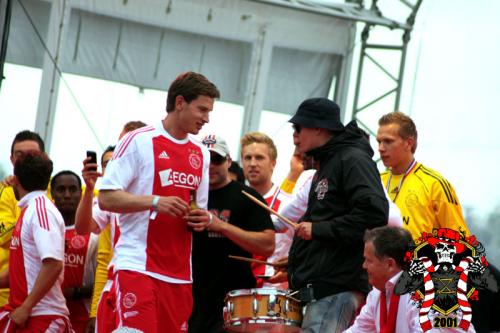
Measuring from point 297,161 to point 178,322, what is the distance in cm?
325

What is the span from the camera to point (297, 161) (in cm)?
950

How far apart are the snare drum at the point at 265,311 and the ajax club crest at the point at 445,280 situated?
731 mm

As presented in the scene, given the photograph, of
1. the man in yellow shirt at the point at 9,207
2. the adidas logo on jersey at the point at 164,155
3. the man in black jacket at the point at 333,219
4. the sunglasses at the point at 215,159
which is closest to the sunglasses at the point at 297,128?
the man in black jacket at the point at 333,219

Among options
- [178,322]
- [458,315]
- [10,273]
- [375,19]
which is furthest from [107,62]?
[458,315]

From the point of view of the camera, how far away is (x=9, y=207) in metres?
9.02

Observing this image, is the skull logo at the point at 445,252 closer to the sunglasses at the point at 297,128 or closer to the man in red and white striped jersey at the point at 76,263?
the sunglasses at the point at 297,128

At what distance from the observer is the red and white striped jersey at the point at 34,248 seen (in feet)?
25.3

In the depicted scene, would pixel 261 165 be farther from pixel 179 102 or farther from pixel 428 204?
pixel 179 102

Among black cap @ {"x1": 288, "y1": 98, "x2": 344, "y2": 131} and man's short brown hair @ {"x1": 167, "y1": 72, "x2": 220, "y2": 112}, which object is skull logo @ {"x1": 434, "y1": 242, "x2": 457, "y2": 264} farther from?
man's short brown hair @ {"x1": 167, "y1": 72, "x2": 220, "y2": 112}

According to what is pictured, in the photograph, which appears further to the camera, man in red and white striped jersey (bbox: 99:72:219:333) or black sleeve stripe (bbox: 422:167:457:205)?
black sleeve stripe (bbox: 422:167:457:205)

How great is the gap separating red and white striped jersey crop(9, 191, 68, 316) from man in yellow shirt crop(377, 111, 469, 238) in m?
2.61

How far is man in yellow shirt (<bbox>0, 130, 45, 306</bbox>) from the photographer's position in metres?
8.72

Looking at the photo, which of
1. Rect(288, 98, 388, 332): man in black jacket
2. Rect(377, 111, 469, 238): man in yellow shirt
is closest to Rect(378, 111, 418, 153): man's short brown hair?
Rect(377, 111, 469, 238): man in yellow shirt

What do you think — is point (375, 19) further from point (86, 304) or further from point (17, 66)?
point (86, 304)
